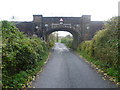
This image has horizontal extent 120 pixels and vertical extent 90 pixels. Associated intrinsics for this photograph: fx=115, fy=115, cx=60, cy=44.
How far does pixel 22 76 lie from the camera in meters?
Answer: 4.69

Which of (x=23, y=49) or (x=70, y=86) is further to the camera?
(x=23, y=49)

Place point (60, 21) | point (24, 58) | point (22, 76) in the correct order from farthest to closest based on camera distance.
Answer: point (60, 21), point (24, 58), point (22, 76)

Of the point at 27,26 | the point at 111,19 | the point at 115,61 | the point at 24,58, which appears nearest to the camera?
the point at 24,58

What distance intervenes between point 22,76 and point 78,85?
2267 millimetres

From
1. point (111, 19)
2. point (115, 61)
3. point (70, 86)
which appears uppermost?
point (111, 19)

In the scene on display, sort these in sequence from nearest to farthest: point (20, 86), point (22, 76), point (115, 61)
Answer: point (20, 86)
point (22, 76)
point (115, 61)

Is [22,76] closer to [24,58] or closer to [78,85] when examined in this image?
[24,58]

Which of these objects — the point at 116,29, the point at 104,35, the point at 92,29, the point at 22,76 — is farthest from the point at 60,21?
the point at 22,76

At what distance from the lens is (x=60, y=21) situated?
1808cm

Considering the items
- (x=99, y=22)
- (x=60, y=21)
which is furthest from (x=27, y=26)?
(x=99, y=22)

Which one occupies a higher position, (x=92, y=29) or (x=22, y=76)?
(x=92, y=29)

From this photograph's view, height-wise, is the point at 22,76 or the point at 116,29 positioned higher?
the point at 116,29

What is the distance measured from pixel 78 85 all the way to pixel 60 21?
14800 mm

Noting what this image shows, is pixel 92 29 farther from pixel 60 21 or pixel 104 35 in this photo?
pixel 104 35
